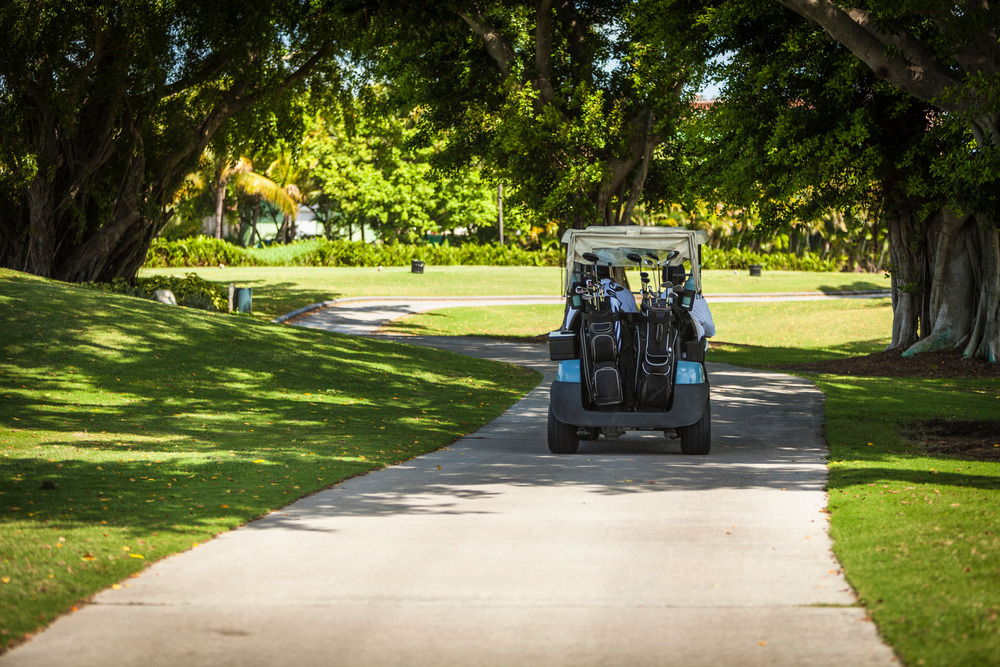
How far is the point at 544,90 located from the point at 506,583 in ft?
Result: 68.0

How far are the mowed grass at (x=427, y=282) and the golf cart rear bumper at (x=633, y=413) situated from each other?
81.3 feet

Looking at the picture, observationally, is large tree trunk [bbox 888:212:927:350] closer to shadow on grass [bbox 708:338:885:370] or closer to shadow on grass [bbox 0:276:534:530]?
shadow on grass [bbox 708:338:885:370]

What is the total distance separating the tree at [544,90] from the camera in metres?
24.4

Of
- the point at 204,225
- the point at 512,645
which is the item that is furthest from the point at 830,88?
the point at 204,225

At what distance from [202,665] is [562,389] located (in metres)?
6.72

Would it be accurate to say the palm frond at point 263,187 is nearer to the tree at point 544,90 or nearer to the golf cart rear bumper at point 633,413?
the tree at point 544,90

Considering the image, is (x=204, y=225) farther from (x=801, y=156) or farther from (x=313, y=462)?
(x=313, y=462)

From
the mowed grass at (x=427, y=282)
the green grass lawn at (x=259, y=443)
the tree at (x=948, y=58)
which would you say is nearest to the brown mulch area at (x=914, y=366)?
the green grass lawn at (x=259, y=443)

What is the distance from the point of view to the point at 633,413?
10789mm

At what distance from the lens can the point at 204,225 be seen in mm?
73312

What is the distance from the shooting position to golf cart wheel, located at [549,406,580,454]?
11.1m

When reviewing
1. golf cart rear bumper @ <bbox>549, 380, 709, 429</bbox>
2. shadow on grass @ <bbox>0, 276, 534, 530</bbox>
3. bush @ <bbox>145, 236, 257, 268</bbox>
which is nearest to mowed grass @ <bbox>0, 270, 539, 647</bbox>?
shadow on grass @ <bbox>0, 276, 534, 530</bbox>

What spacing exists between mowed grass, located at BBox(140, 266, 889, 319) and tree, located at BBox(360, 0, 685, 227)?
10691 millimetres

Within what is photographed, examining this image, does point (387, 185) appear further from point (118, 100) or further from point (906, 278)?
point (906, 278)
